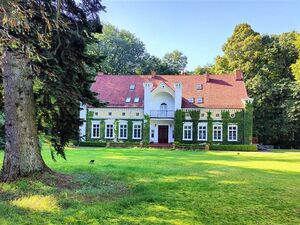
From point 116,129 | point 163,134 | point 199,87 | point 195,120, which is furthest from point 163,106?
point 116,129

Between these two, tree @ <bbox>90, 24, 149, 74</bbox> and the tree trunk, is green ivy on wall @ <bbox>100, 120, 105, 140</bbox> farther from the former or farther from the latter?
the tree trunk

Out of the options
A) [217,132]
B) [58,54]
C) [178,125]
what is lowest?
[217,132]

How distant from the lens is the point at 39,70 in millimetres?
7496

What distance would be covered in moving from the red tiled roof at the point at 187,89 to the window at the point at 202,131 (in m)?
2.03

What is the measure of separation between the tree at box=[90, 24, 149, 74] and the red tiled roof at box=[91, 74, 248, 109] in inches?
549

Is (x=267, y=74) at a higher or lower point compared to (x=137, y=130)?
higher

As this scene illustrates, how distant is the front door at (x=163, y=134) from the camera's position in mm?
36750

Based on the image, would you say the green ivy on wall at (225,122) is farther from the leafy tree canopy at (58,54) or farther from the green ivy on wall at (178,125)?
the leafy tree canopy at (58,54)

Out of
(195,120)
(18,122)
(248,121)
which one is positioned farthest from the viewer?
(195,120)

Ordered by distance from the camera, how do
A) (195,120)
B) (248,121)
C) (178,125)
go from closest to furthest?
(248,121) → (178,125) → (195,120)

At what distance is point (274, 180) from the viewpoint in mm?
9711

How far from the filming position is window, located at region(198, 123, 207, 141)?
1409 inches

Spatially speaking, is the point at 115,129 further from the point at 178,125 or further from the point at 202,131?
the point at 202,131

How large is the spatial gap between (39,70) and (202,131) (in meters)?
29.7
